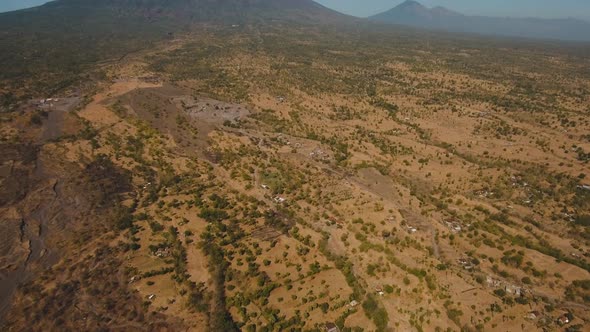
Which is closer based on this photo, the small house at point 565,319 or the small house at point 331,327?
the small house at point 331,327

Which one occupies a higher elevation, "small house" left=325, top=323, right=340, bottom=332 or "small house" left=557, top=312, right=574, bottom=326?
"small house" left=557, top=312, right=574, bottom=326

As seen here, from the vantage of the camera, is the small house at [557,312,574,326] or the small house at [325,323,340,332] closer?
the small house at [325,323,340,332]

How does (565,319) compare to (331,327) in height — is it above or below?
above

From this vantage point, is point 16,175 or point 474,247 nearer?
point 474,247

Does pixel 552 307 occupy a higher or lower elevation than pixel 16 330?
Result: higher

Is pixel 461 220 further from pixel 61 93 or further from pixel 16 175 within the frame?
pixel 61 93

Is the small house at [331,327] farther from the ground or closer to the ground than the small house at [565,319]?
closer to the ground

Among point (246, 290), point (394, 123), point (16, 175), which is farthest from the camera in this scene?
point (394, 123)

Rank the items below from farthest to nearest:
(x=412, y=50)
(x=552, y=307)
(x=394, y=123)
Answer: (x=412, y=50)
(x=394, y=123)
(x=552, y=307)

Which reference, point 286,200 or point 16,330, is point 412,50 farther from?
point 16,330

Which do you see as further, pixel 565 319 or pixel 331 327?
pixel 565 319

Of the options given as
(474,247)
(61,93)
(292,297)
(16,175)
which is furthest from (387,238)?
(61,93)
